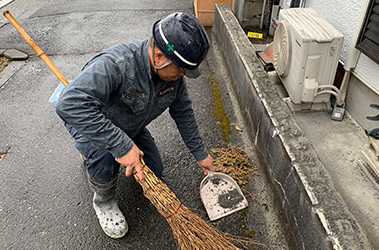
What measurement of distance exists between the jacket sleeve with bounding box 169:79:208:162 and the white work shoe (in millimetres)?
931

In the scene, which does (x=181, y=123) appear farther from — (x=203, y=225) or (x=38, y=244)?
(x=38, y=244)

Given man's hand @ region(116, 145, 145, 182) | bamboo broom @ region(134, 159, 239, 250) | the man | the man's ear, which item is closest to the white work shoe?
the man

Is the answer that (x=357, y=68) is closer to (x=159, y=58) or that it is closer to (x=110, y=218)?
(x=159, y=58)

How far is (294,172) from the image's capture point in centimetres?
228

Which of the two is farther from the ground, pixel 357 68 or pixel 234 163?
pixel 357 68

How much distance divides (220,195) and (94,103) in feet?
5.34

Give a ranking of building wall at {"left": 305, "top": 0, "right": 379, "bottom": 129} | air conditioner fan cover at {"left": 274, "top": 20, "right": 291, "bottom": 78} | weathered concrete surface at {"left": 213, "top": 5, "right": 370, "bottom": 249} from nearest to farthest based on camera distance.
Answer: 1. weathered concrete surface at {"left": 213, "top": 5, "right": 370, "bottom": 249}
2. building wall at {"left": 305, "top": 0, "right": 379, "bottom": 129}
3. air conditioner fan cover at {"left": 274, "top": 20, "right": 291, "bottom": 78}

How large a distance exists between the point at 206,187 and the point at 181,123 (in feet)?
2.49

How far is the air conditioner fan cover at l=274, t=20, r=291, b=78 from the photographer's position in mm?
3487

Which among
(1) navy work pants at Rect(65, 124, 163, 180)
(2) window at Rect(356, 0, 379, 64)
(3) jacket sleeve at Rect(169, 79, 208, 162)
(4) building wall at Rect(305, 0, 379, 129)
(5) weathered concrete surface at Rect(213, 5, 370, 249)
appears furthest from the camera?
(4) building wall at Rect(305, 0, 379, 129)

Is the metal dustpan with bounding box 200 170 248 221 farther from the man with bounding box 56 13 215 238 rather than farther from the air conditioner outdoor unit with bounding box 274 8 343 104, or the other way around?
the air conditioner outdoor unit with bounding box 274 8 343 104

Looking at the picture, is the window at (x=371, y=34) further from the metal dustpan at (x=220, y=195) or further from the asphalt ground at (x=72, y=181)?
the metal dustpan at (x=220, y=195)

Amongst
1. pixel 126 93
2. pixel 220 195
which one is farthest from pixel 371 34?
pixel 126 93

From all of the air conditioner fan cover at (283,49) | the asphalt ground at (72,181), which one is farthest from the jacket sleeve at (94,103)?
the air conditioner fan cover at (283,49)
